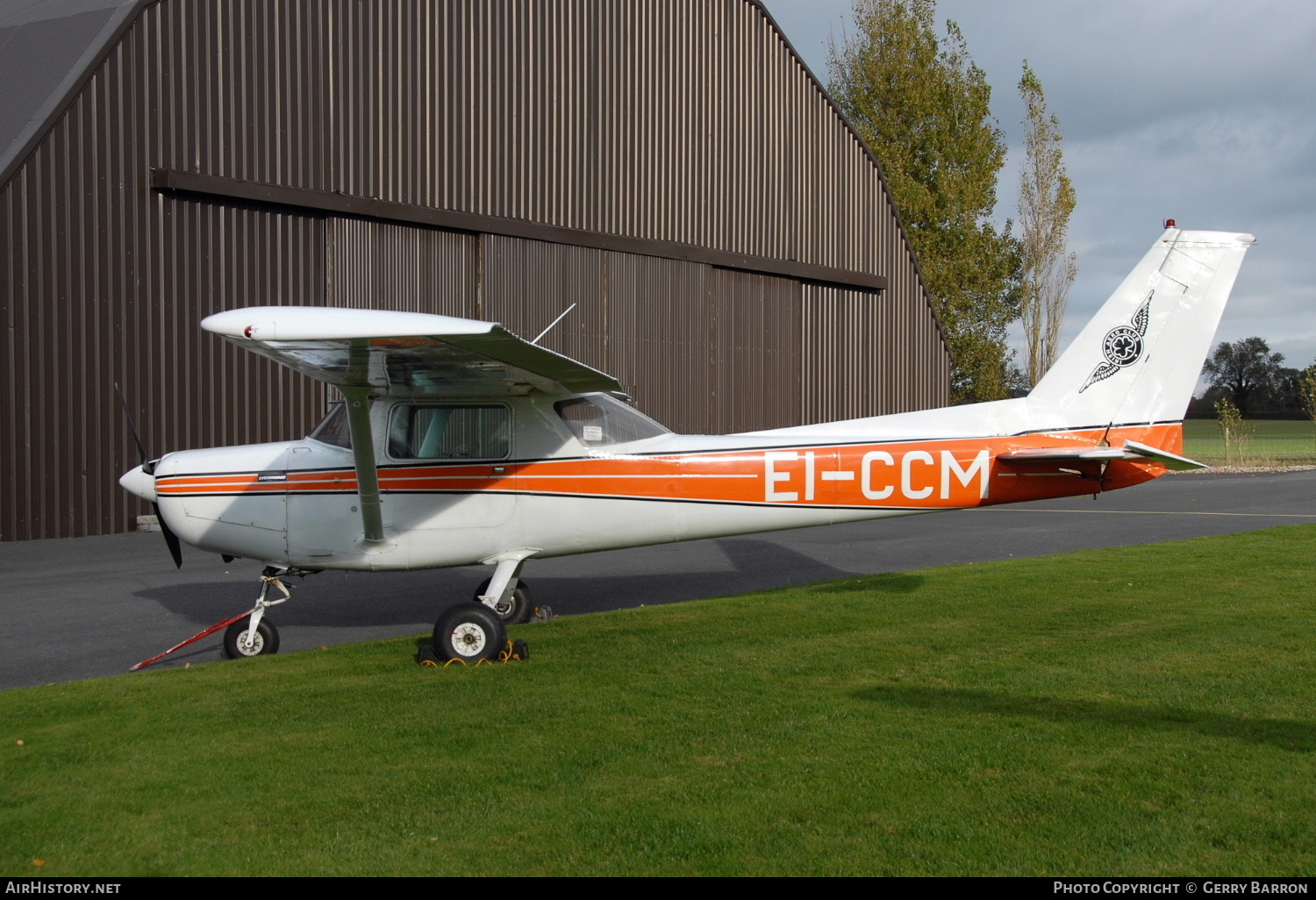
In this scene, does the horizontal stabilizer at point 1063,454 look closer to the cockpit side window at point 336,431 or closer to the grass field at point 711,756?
the grass field at point 711,756

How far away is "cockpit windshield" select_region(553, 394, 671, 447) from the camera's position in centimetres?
830

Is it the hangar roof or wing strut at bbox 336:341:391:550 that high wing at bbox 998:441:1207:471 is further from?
the hangar roof

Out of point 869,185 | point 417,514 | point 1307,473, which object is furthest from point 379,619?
→ point 1307,473

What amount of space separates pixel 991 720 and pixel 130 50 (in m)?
15.1

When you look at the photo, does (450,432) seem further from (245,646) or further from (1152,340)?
(1152,340)

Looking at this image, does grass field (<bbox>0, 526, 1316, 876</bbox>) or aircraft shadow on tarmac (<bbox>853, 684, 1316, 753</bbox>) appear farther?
aircraft shadow on tarmac (<bbox>853, 684, 1316, 753</bbox>)

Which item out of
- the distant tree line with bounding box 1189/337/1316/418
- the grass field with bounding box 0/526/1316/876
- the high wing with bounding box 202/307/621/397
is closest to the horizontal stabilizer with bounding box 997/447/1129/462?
the grass field with bounding box 0/526/1316/876

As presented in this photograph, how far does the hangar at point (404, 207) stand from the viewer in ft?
49.2

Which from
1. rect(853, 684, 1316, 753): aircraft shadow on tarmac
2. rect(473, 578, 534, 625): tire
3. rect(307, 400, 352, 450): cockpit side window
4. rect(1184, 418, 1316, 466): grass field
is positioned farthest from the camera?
rect(1184, 418, 1316, 466): grass field

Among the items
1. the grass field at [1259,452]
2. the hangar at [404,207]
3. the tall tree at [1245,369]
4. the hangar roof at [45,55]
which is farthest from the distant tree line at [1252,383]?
the hangar roof at [45,55]

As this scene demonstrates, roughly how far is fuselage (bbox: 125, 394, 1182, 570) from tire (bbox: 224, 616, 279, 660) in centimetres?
52

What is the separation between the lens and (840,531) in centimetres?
1681

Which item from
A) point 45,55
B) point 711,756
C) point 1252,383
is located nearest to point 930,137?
point 45,55

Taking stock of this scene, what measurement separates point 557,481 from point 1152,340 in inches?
191
